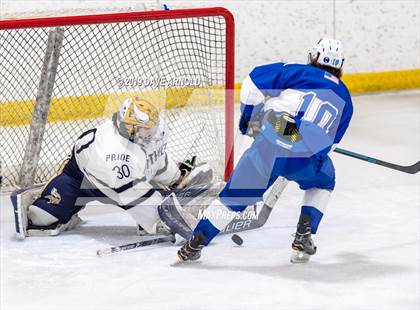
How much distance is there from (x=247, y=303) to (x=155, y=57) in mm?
1467

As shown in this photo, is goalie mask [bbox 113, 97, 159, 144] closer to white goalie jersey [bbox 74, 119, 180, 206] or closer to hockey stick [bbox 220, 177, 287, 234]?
white goalie jersey [bbox 74, 119, 180, 206]

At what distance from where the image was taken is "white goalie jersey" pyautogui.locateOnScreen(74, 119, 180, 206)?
11.1 feet

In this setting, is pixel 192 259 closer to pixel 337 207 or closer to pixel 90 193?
pixel 90 193

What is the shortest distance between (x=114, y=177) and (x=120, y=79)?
826 millimetres

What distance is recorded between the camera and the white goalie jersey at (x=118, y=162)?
3.38 metres

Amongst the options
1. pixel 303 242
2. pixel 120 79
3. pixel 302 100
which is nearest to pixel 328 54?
pixel 302 100

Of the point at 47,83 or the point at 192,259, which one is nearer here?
the point at 192,259

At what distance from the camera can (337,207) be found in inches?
158

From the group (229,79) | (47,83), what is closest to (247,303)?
(229,79)

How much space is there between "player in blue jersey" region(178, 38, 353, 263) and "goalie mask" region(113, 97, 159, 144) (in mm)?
368

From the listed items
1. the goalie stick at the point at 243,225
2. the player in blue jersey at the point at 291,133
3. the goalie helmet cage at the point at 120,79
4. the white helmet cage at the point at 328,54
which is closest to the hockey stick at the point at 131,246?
the goalie stick at the point at 243,225

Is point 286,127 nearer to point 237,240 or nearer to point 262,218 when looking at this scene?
point 237,240

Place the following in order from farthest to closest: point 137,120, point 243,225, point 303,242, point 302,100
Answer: point 243,225, point 137,120, point 303,242, point 302,100

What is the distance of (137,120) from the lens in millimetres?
3383
